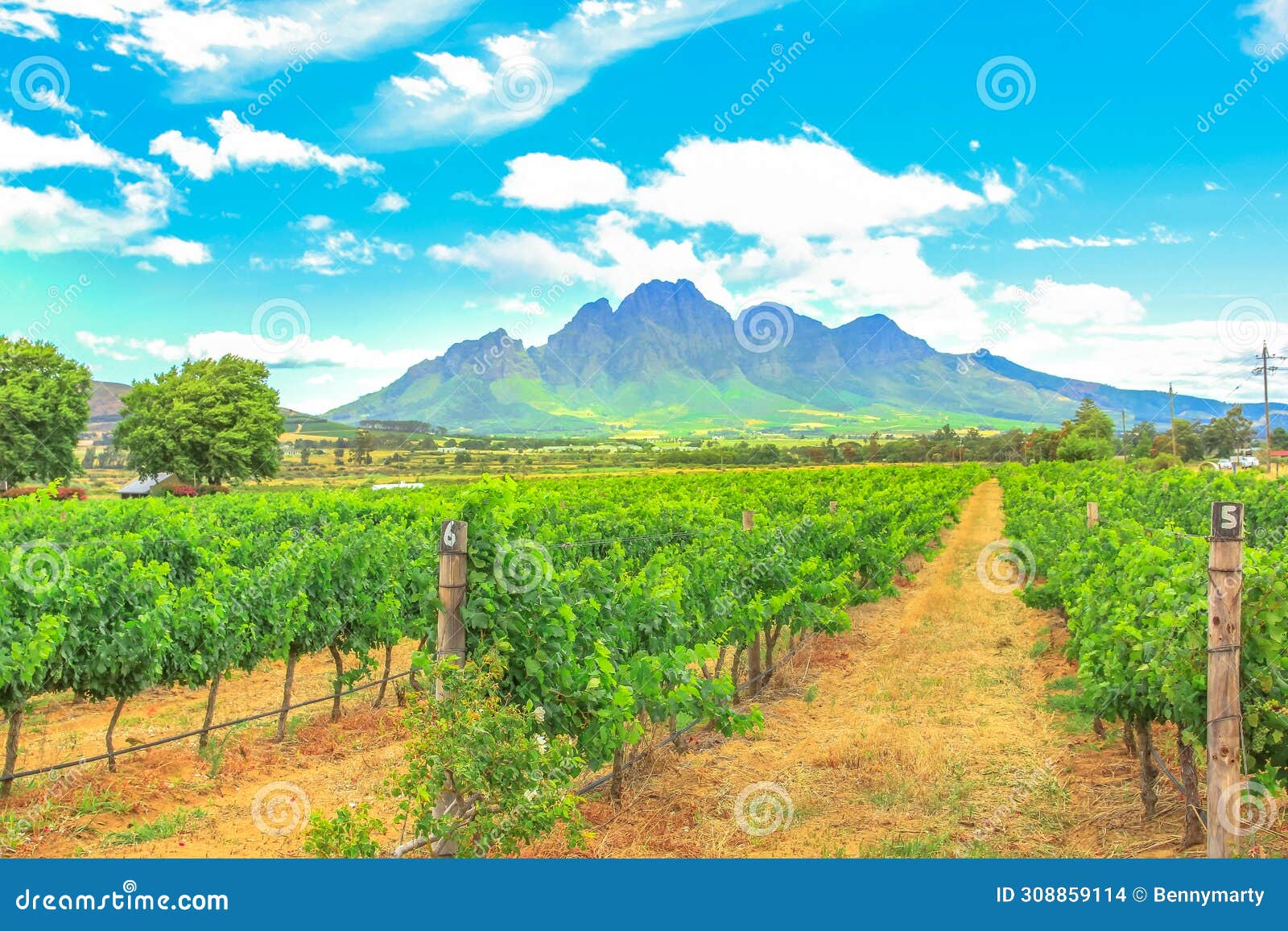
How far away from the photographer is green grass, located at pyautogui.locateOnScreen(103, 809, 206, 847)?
7.07 meters

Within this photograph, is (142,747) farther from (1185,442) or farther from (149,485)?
(1185,442)

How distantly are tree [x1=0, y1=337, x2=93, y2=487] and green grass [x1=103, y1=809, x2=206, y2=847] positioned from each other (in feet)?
147

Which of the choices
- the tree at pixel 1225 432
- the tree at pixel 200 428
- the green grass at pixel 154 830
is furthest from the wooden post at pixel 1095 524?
the tree at pixel 1225 432

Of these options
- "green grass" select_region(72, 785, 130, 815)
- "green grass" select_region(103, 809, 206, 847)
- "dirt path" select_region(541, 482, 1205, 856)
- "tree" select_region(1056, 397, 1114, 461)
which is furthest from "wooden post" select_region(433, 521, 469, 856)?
"tree" select_region(1056, 397, 1114, 461)

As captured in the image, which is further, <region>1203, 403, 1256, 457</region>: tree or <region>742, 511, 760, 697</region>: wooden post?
<region>1203, 403, 1256, 457</region>: tree

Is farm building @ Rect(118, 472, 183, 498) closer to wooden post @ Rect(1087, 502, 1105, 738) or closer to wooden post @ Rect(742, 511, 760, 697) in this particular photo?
wooden post @ Rect(742, 511, 760, 697)

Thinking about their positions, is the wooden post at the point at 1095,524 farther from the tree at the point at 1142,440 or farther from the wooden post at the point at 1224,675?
the tree at the point at 1142,440

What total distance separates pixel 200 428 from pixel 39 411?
9.85m

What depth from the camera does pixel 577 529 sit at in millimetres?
13430

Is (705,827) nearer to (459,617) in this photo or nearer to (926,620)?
(459,617)

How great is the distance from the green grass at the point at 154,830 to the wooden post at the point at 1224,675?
782 centimetres

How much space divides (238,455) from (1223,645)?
58.0 metres

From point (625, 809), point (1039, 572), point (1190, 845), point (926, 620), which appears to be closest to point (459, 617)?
point (625, 809)

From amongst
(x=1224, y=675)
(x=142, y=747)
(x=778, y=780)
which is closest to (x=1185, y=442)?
(x=778, y=780)
